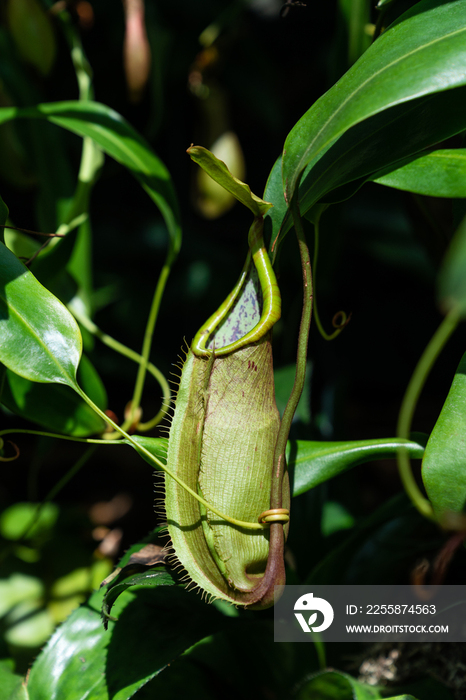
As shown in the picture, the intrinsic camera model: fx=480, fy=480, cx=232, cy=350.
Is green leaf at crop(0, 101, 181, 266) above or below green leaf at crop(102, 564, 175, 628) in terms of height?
above

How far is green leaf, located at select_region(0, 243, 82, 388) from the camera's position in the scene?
43 centimetres

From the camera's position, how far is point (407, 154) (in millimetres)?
467

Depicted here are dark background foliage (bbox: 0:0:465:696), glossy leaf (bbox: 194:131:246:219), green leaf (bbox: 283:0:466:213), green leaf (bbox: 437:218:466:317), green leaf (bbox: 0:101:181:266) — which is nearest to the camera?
green leaf (bbox: 437:218:466:317)

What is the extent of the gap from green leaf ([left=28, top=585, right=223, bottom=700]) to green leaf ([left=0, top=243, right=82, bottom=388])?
29 cm

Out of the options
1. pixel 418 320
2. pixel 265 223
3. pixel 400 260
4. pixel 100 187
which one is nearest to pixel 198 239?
pixel 100 187

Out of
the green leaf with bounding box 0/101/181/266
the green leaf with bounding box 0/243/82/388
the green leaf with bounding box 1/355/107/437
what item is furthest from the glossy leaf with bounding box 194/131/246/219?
the green leaf with bounding box 0/243/82/388

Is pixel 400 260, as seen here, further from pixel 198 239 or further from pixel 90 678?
pixel 90 678

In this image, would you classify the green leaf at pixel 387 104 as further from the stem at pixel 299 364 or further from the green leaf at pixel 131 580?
the green leaf at pixel 131 580

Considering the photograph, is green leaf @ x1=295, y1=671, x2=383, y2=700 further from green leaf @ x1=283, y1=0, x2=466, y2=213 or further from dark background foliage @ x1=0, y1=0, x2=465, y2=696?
green leaf @ x1=283, y1=0, x2=466, y2=213

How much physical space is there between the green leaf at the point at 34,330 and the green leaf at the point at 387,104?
0.80 feet

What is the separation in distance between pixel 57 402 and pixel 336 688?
45 cm

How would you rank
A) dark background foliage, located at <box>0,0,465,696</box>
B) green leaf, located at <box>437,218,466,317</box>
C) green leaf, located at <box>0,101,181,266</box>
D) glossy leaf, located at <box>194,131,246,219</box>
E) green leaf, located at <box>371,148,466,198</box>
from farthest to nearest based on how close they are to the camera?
1. glossy leaf, located at <box>194,131,246,219</box>
2. dark background foliage, located at <box>0,0,465,696</box>
3. green leaf, located at <box>0,101,181,266</box>
4. green leaf, located at <box>371,148,466,198</box>
5. green leaf, located at <box>437,218,466,317</box>

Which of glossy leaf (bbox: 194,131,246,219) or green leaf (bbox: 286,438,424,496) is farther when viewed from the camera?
glossy leaf (bbox: 194,131,246,219)

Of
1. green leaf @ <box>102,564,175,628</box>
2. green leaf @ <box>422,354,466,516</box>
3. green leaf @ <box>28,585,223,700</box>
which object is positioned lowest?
green leaf @ <box>28,585,223,700</box>
